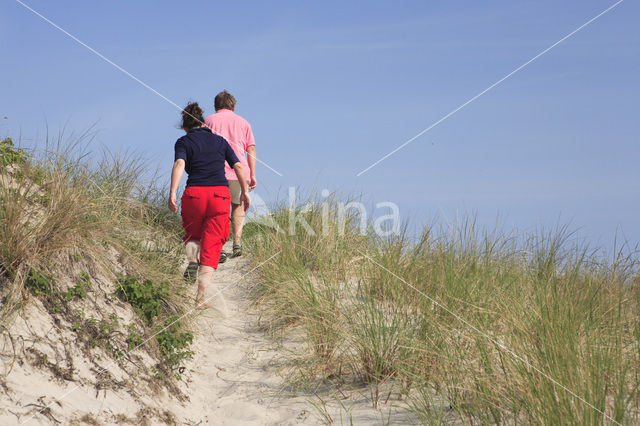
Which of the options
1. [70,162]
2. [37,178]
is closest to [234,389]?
[37,178]

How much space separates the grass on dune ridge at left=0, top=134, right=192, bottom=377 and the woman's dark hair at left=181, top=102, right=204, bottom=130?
1.35 meters

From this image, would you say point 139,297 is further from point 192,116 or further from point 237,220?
point 237,220

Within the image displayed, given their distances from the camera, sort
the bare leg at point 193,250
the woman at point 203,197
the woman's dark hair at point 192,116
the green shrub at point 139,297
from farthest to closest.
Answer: the woman's dark hair at point 192,116 < the bare leg at point 193,250 < the woman at point 203,197 < the green shrub at point 139,297

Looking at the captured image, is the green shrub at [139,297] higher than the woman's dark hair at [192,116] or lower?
lower

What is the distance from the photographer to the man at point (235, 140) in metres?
8.29

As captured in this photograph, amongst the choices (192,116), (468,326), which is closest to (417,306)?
(468,326)

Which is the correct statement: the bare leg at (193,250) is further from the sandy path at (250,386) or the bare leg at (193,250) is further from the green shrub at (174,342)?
the green shrub at (174,342)

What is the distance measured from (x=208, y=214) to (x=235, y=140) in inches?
83.8

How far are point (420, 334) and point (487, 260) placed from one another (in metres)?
1.83

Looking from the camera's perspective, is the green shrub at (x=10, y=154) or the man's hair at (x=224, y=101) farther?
the man's hair at (x=224, y=101)

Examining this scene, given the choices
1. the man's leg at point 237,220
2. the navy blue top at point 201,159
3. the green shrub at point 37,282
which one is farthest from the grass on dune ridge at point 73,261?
the man's leg at point 237,220

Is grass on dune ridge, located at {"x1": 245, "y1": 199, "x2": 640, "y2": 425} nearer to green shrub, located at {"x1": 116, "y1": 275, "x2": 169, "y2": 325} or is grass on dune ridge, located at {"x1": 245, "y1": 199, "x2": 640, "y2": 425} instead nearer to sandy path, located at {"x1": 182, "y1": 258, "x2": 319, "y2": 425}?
sandy path, located at {"x1": 182, "y1": 258, "x2": 319, "y2": 425}

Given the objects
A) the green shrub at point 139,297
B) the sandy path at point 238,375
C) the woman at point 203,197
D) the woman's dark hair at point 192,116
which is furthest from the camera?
the woman's dark hair at point 192,116

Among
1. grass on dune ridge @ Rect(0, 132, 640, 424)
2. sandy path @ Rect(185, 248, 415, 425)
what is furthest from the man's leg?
sandy path @ Rect(185, 248, 415, 425)
